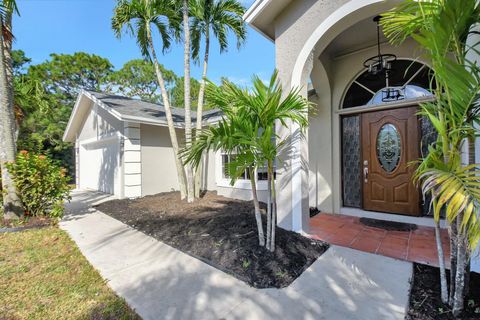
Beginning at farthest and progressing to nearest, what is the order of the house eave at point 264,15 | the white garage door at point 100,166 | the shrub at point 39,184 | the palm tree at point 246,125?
the white garage door at point 100,166
the shrub at point 39,184
the house eave at point 264,15
the palm tree at point 246,125

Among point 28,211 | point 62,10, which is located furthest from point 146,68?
point 28,211

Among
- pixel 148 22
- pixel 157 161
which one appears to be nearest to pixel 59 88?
pixel 157 161

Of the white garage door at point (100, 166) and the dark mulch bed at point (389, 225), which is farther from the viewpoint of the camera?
the white garage door at point (100, 166)

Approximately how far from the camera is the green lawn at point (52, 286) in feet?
7.88

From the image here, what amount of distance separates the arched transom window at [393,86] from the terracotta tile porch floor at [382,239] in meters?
2.80

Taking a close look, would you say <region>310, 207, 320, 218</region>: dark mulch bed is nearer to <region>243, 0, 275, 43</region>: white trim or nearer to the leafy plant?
the leafy plant

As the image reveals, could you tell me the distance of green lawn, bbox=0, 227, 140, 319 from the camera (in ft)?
7.88

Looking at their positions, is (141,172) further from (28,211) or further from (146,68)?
(146,68)

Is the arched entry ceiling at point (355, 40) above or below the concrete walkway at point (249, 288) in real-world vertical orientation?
above

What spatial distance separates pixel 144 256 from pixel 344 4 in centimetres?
518

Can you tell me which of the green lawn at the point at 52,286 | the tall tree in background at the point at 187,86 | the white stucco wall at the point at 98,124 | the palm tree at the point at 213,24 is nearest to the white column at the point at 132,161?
the white stucco wall at the point at 98,124

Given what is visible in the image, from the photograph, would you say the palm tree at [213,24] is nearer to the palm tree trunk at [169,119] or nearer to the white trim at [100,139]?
the palm tree trunk at [169,119]

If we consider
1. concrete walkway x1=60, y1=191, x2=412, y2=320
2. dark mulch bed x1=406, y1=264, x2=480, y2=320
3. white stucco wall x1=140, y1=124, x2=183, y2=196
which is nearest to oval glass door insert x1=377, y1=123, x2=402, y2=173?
concrete walkway x1=60, y1=191, x2=412, y2=320

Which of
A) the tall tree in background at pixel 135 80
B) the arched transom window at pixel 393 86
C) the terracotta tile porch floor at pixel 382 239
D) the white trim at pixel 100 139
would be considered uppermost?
the tall tree in background at pixel 135 80
